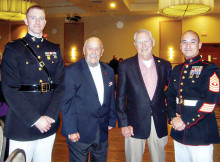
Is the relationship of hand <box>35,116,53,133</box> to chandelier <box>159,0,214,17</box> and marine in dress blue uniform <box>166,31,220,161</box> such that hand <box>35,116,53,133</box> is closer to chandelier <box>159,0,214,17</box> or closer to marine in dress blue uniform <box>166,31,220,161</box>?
marine in dress blue uniform <box>166,31,220,161</box>

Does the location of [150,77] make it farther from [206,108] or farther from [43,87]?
[43,87]

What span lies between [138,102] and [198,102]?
53 centimetres

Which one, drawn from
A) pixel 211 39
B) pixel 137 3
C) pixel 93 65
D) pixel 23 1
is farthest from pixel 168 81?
pixel 211 39

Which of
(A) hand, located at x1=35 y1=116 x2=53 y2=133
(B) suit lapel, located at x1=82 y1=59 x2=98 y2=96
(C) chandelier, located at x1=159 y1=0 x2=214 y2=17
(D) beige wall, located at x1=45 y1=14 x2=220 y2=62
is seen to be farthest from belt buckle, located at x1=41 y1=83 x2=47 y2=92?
(D) beige wall, located at x1=45 y1=14 x2=220 y2=62

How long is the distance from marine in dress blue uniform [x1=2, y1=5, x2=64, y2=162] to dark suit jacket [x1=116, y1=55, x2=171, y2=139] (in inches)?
24.3

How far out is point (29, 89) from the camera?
1.62 metres

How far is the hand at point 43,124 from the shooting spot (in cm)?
159

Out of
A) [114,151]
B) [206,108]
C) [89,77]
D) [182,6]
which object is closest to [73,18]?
[182,6]

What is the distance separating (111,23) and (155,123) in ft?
37.4

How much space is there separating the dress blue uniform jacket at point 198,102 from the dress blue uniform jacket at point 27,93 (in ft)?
3.45

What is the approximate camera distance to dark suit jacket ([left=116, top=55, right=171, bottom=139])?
2006mm

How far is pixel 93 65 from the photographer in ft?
6.61

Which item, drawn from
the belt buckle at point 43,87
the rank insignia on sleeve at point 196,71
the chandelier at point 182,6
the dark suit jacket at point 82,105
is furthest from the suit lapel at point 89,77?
the chandelier at point 182,6

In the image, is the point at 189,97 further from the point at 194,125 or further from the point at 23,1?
the point at 23,1
